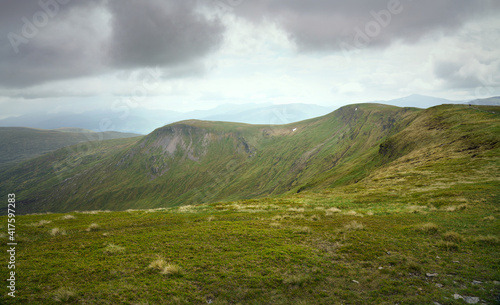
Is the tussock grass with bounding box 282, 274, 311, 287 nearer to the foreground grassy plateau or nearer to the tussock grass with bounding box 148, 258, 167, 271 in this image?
the foreground grassy plateau

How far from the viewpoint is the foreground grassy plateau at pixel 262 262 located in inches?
394

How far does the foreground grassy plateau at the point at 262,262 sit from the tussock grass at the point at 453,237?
6 cm

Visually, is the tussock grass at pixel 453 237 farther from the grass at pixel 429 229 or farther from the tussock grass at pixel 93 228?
the tussock grass at pixel 93 228

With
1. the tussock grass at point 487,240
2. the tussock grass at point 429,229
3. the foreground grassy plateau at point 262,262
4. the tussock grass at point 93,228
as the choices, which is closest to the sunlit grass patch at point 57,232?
the foreground grassy plateau at point 262,262

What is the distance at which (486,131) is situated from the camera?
57.2 metres

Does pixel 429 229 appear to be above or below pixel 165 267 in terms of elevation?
above

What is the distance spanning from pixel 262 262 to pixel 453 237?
14.2 metres

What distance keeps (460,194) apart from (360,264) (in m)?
27.1

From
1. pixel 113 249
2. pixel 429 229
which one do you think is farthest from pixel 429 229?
pixel 113 249

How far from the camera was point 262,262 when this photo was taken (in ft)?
43.2

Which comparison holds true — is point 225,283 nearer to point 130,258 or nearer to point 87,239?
point 130,258

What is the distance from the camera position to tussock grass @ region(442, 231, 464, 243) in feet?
48.9

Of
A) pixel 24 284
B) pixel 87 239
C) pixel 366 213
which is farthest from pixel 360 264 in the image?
pixel 87 239

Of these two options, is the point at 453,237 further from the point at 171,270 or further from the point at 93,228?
the point at 93,228
